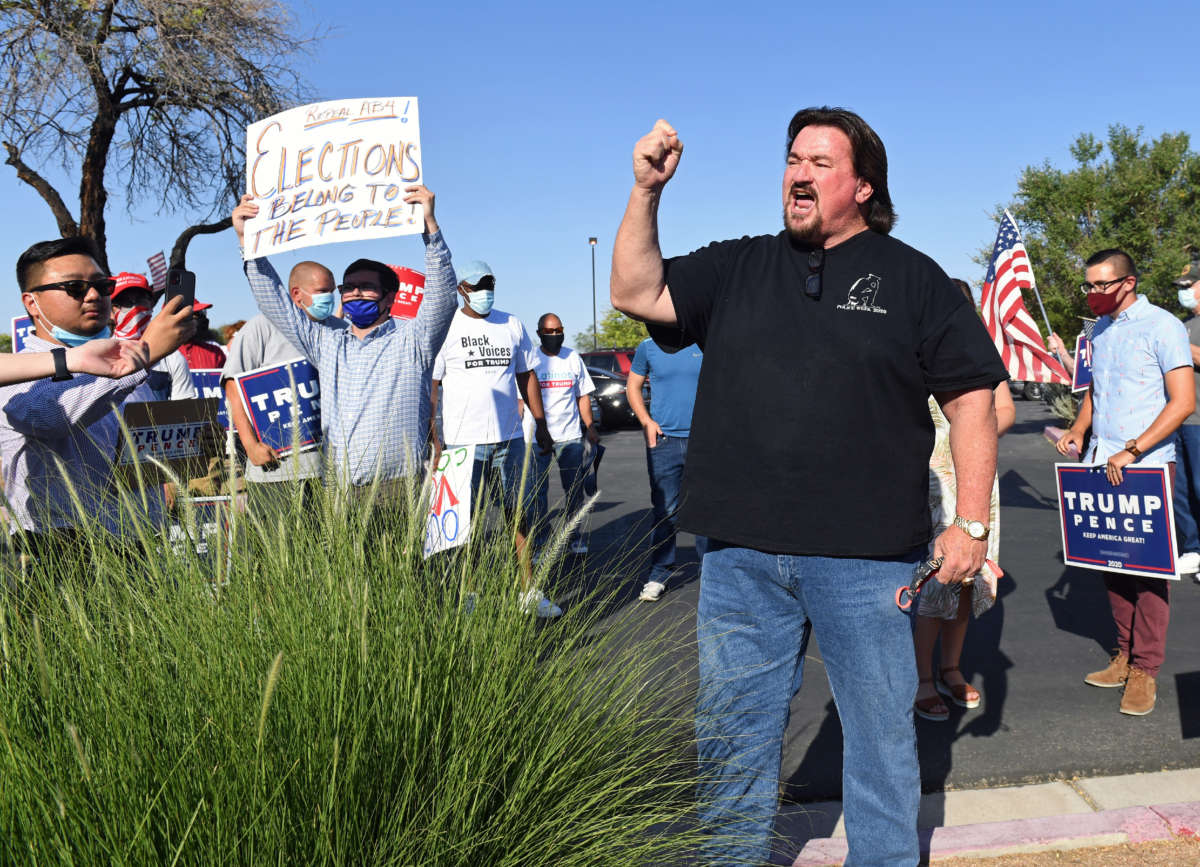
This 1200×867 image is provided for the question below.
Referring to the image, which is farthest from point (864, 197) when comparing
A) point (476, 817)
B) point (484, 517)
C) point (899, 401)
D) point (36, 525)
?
point (36, 525)

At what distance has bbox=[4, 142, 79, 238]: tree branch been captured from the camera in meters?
17.7

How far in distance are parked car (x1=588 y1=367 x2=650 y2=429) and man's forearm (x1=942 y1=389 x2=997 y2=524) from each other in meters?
18.8

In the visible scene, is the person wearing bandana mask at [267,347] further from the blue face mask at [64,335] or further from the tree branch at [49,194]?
the tree branch at [49,194]

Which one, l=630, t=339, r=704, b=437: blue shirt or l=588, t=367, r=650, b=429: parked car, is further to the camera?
l=588, t=367, r=650, b=429: parked car

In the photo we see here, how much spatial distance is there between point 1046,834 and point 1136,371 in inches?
103

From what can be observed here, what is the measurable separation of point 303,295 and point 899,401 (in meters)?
3.71

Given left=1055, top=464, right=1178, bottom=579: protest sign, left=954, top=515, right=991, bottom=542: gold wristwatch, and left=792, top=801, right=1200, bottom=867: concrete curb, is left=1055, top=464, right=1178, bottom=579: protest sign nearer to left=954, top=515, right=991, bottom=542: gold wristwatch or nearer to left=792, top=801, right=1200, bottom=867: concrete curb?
left=792, top=801, right=1200, bottom=867: concrete curb

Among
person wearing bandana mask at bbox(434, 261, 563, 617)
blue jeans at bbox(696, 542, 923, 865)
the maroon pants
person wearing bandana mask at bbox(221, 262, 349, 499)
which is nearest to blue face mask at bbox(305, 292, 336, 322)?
person wearing bandana mask at bbox(221, 262, 349, 499)

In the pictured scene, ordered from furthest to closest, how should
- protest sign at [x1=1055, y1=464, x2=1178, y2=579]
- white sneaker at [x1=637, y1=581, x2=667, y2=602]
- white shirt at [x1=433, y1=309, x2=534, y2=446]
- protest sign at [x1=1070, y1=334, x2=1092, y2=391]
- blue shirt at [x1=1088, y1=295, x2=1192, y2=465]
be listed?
protest sign at [x1=1070, y1=334, x2=1092, y2=391], white sneaker at [x1=637, y1=581, x2=667, y2=602], white shirt at [x1=433, y1=309, x2=534, y2=446], blue shirt at [x1=1088, y1=295, x2=1192, y2=465], protest sign at [x1=1055, y1=464, x2=1178, y2=579]

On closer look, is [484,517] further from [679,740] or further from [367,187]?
[367,187]

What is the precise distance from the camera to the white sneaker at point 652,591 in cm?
675

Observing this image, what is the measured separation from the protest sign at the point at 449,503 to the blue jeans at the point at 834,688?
35.5 inches

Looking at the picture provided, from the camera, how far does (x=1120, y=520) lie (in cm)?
490

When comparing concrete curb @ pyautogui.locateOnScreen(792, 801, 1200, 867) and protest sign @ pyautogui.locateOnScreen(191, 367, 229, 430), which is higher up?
protest sign @ pyautogui.locateOnScreen(191, 367, 229, 430)
